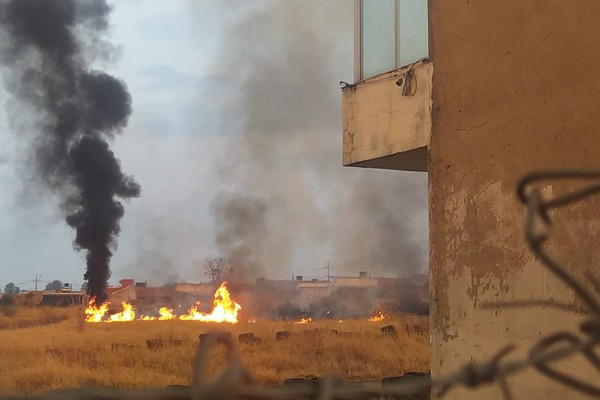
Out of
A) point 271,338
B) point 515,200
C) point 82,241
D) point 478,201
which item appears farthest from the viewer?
point 82,241

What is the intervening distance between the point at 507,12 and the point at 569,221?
1.79m

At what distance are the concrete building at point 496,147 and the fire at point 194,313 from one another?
29693 mm

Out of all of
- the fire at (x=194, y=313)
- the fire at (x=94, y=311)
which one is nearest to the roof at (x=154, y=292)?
the fire at (x=94, y=311)

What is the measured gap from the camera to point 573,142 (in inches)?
192

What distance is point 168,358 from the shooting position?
17406mm

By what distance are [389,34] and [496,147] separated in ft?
8.36

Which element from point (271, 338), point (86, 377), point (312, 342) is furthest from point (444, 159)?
point (271, 338)

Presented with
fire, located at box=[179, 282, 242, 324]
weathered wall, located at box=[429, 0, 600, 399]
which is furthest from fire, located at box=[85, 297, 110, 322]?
A: weathered wall, located at box=[429, 0, 600, 399]

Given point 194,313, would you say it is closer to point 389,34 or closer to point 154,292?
point 154,292

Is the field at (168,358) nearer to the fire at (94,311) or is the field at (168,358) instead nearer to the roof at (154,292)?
the fire at (94,311)

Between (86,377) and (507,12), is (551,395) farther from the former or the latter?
(86,377)

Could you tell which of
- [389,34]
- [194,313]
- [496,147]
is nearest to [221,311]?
[194,313]

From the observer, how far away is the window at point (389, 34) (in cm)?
702

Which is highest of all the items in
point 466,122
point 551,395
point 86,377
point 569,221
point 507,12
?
point 507,12
